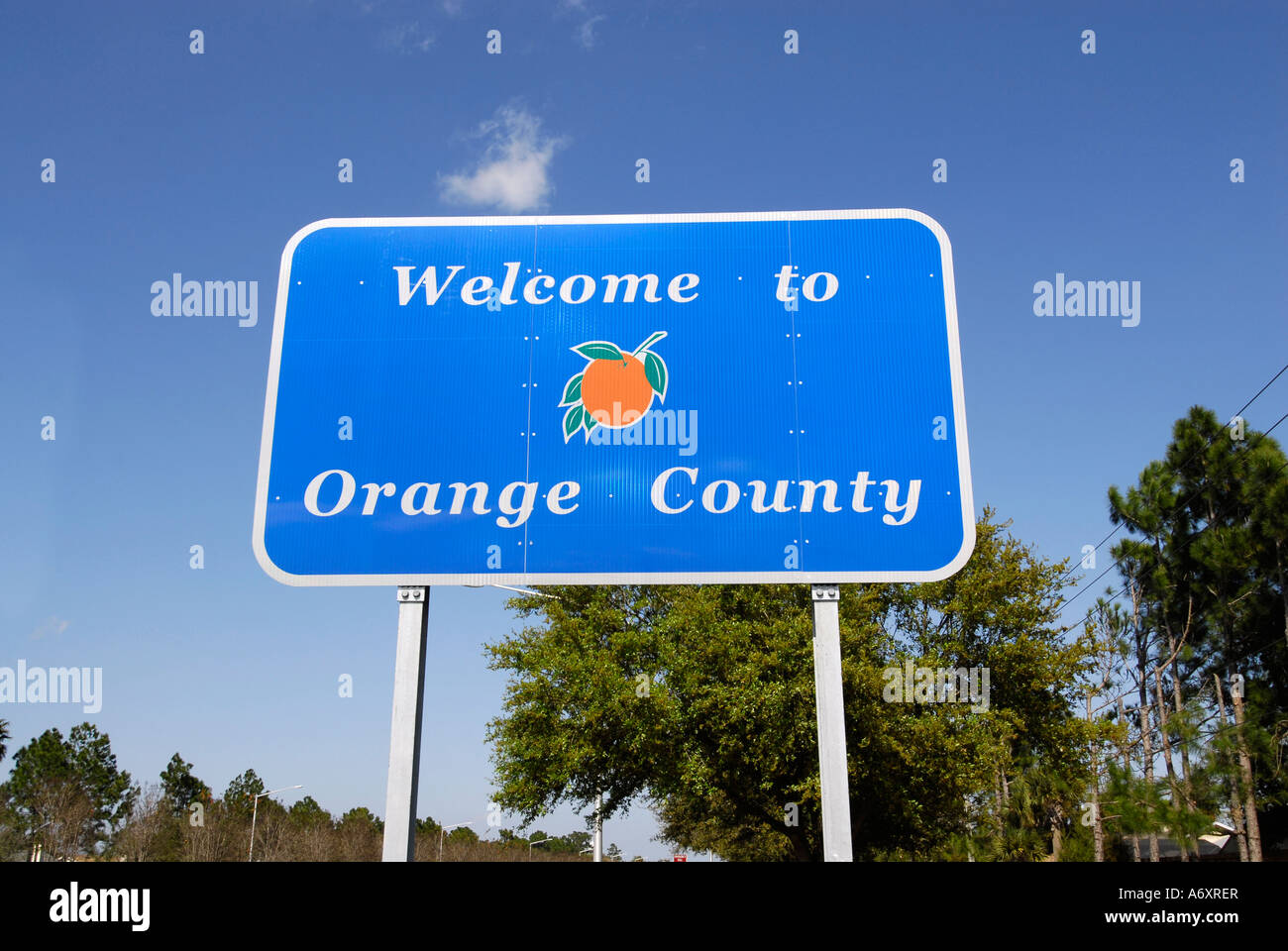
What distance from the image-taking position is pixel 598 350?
7691 mm

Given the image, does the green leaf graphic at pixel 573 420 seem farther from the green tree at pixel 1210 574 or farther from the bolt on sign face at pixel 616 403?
the green tree at pixel 1210 574

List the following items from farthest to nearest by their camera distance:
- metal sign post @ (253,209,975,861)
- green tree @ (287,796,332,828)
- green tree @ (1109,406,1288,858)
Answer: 1. green tree @ (287,796,332,828)
2. green tree @ (1109,406,1288,858)
3. metal sign post @ (253,209,975,861)

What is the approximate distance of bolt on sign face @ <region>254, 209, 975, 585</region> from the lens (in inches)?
284

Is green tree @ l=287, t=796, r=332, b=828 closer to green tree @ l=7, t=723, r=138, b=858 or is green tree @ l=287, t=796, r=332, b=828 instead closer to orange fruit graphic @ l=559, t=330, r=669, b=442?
green tree @ l=7, t=723, r=138, b=858

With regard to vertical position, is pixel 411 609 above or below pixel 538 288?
below

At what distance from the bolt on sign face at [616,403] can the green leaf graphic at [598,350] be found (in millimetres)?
14

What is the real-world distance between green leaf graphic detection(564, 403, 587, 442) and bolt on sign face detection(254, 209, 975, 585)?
0.02 metres

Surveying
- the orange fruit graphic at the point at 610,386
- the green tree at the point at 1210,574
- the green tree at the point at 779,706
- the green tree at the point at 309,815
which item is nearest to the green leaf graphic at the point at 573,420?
the orange fruit graphic at the point at 610,386

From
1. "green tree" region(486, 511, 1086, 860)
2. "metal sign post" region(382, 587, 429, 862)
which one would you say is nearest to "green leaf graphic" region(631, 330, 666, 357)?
"metal sign post" region(382, 587, 429, 862)

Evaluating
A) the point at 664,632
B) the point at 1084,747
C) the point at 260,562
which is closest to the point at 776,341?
the point at 260,562

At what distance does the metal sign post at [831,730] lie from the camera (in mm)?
6527
